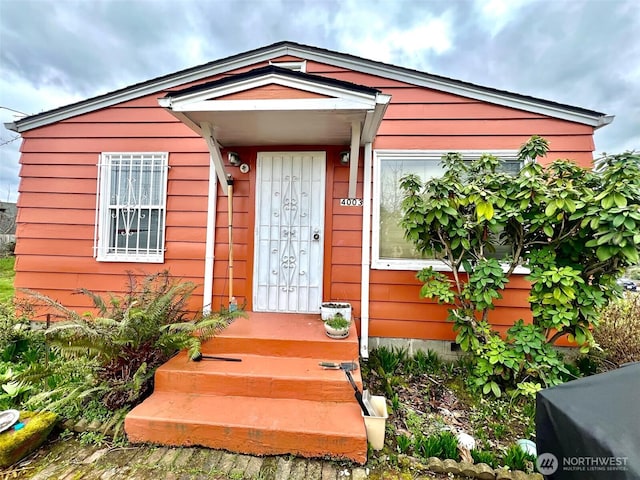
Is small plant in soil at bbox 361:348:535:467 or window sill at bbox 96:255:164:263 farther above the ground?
window sill at bbox 96:255:164:263

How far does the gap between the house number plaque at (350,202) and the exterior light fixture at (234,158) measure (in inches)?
56.6

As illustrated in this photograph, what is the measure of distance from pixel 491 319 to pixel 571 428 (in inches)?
94.2

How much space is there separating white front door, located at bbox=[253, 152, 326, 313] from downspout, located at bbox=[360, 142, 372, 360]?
0.53m

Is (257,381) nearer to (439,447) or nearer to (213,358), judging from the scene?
(213,358)

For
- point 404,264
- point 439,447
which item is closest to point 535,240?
point 404,264

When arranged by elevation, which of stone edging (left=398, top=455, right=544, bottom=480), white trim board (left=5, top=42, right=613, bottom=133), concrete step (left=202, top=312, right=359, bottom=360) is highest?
white trim board (left=5, top=42, right=613, bottom=133)

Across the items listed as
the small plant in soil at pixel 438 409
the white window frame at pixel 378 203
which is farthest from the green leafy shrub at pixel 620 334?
the white window frame at pixel 378 203

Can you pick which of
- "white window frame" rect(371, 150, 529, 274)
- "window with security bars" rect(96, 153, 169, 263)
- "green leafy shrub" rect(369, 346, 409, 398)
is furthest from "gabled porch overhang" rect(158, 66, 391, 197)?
"green leafy shrub" rect(369, 346, 409, 398)

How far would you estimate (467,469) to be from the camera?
1.77 meters

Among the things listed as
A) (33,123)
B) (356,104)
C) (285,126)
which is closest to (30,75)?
(33,123)

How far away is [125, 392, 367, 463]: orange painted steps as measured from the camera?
1856mm

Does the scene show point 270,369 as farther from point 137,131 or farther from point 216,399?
point 137,131

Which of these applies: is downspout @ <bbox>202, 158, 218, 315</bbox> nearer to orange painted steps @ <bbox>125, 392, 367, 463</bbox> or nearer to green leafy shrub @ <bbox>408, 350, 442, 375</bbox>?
orange painted steps @ <bbox>125, 392, 367, 463</bbox>

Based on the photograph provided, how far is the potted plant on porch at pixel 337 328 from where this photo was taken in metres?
2.67
